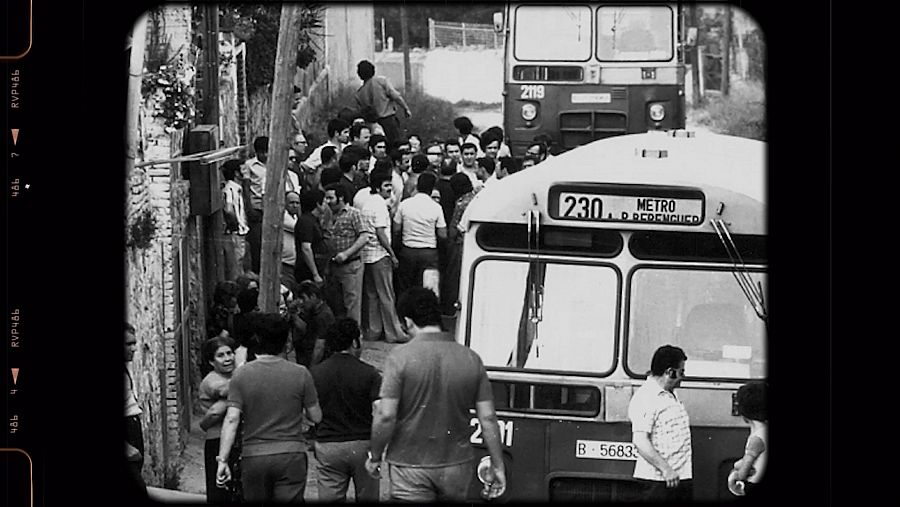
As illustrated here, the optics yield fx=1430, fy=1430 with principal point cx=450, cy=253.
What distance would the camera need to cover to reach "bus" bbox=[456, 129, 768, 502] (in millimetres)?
6473

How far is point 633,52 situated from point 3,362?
838 centimetres

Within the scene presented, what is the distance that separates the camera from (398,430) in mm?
5797

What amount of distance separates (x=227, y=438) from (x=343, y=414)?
527 mm

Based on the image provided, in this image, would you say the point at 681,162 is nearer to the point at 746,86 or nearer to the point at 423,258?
the point at 423,258

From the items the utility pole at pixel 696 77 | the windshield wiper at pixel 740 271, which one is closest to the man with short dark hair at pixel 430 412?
the windshield wiper at pixel 740 271

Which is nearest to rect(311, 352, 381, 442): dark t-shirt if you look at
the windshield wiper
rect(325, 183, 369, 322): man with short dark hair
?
the windshield wiper

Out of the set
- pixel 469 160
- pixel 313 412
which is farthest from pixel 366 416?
pixel 469 160

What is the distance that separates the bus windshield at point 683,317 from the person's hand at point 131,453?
2220mm

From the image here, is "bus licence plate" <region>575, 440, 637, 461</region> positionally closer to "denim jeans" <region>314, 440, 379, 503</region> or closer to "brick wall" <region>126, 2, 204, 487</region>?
"denim jeans" <region>314, 440, 379, 503</region>

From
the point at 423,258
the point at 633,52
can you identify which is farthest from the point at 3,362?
the point at 633,52

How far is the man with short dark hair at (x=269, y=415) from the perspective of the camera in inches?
232

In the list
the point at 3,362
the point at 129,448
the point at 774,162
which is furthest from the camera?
the point at 129,448

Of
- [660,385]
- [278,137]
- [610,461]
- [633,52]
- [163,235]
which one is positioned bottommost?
[610,461]

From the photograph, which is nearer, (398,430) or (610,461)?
(398,430)
